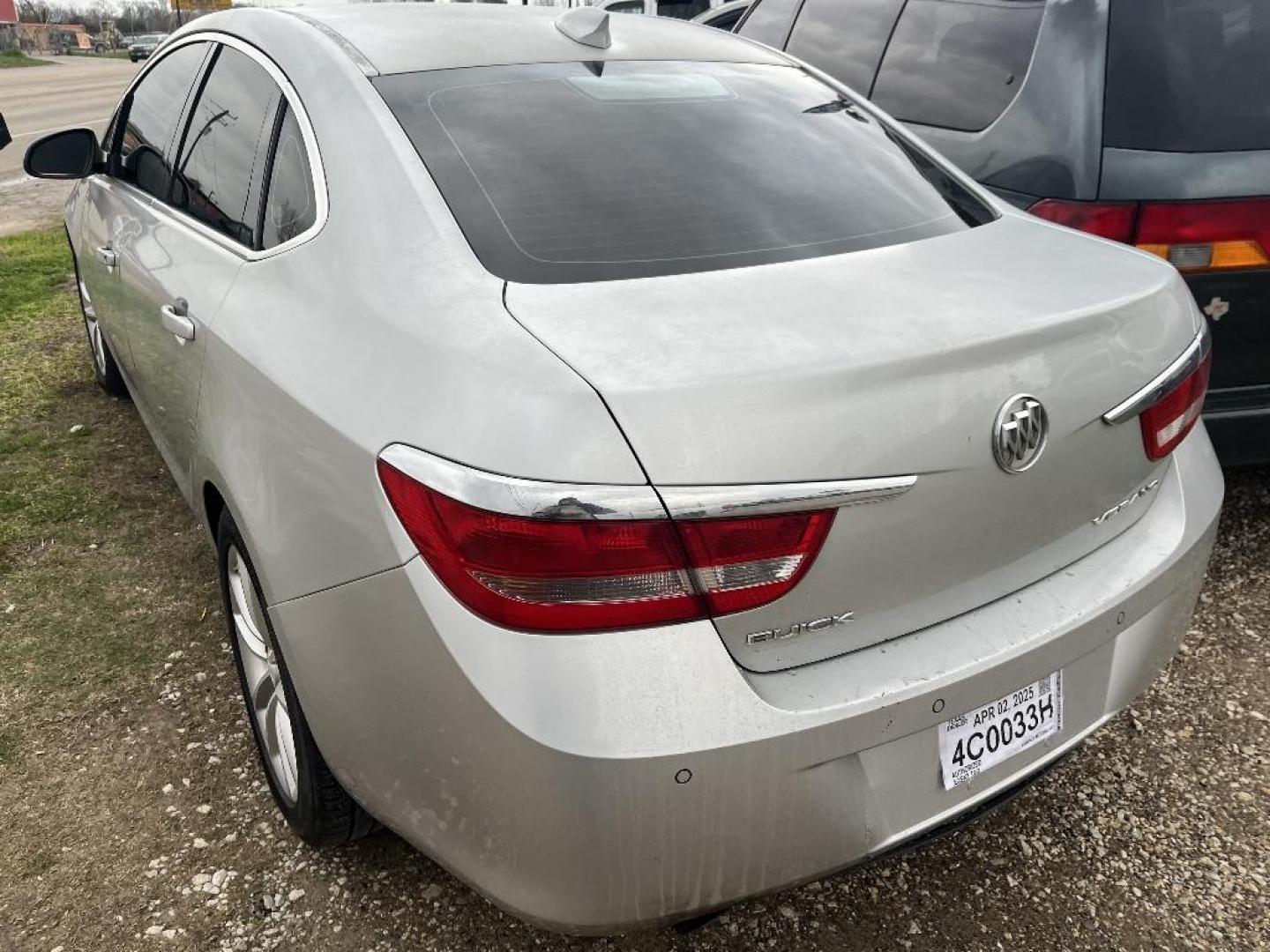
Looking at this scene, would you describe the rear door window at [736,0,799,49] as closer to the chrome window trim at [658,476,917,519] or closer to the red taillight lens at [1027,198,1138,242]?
the red taillight lens at [1027,198,1138,242]

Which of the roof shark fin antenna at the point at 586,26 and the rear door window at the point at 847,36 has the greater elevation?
the roof shark fin antenna at the point at 586,26

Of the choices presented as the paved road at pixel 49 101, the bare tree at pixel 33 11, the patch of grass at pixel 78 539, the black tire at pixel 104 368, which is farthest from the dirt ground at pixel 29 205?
the bare tree at pixel 33 11

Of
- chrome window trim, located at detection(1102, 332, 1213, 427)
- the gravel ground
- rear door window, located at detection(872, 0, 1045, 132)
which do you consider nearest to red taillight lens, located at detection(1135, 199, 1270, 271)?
rear door window, located at detection(872, 0, 1045, 132)

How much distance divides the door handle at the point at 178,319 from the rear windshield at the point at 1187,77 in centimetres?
234

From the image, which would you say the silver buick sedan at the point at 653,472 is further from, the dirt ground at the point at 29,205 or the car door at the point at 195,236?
the dirt ground at the point at 29,205

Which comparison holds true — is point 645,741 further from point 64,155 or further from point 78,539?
point 64,155

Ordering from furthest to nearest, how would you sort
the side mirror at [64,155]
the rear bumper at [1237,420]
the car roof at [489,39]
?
the side mirror at [64,155], the rear bumper at [1237,420], the car roof at [489,39]

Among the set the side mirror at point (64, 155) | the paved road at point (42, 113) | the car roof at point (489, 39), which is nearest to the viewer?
the car roof at point (489, 39)

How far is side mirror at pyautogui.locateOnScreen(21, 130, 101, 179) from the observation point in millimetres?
3537

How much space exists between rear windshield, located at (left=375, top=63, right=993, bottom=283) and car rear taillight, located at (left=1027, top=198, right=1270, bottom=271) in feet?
2.14

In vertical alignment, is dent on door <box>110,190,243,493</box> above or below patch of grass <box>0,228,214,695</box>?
above

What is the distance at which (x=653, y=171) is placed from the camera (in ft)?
6.84

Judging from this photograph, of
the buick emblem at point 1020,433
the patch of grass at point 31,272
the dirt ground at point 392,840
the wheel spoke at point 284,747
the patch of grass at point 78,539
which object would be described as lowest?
the patch of grass at point 31,272

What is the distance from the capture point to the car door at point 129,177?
307 cm
